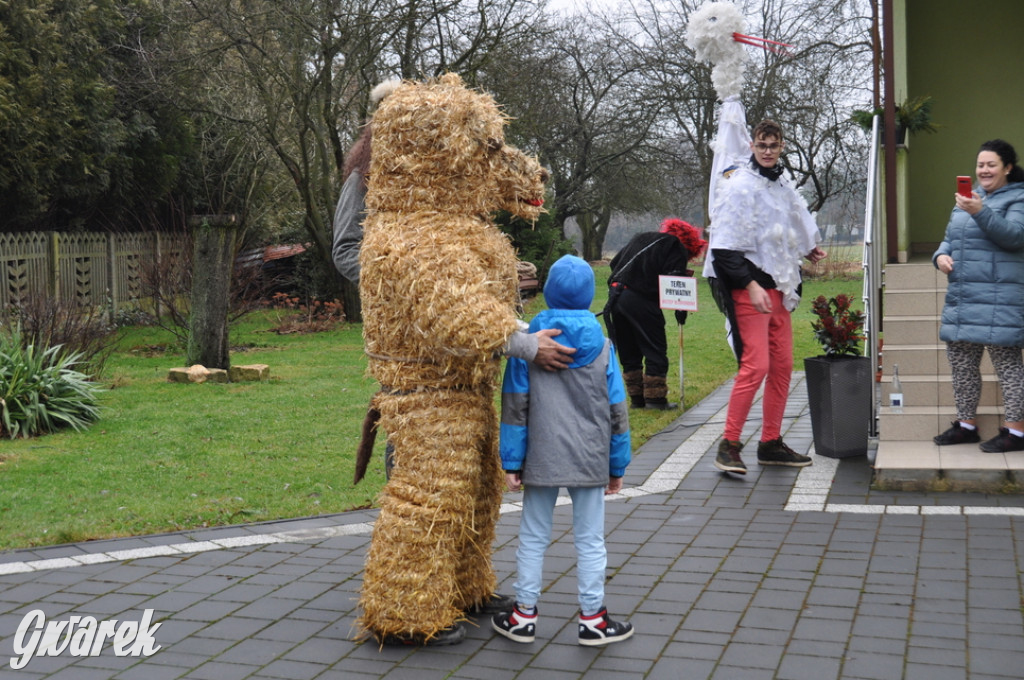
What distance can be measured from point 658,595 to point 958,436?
10.7 feet

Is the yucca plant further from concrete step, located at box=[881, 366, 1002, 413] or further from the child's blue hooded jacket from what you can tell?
concrete step, located at box=[881, 366, 1002, 413]

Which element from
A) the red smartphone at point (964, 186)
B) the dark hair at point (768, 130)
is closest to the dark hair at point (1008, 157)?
the red smartphone at point (964, 186)

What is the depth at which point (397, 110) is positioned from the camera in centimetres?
419

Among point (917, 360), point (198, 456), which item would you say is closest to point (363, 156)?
point (198, 456)

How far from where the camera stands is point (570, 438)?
4.22 meters

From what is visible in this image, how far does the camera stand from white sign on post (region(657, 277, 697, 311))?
31.8ft

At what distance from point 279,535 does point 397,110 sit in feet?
9.25

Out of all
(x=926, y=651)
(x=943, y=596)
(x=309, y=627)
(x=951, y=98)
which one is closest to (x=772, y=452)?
(x=943, y=596)

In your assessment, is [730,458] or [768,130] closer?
[768,130]

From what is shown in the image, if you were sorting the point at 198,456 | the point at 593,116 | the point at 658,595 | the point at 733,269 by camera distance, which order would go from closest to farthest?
the point at 658,595, the point at 733,269, the point at 198,456, the point at 593,116

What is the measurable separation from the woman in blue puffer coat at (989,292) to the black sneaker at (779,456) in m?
0.93

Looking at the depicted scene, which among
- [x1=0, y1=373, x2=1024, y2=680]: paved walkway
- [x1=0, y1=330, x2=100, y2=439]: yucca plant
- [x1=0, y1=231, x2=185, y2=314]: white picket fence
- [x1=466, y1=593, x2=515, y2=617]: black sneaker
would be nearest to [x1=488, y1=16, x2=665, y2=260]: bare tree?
[x1=0, y1=231, x2=185, y2=314]: white picket fence

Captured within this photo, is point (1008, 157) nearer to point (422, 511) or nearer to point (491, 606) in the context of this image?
point (491, 606)

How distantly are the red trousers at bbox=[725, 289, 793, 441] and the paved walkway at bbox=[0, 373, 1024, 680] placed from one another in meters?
0.59
